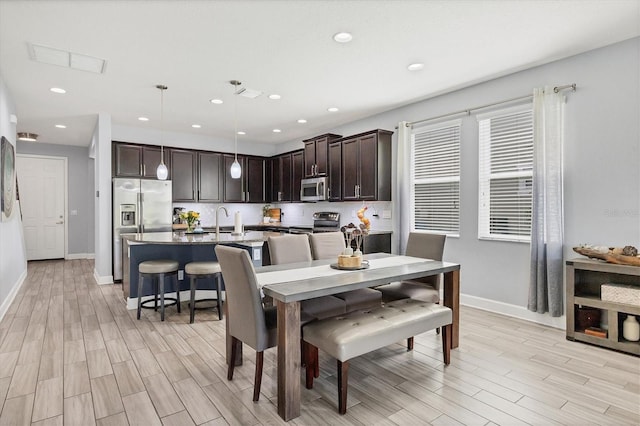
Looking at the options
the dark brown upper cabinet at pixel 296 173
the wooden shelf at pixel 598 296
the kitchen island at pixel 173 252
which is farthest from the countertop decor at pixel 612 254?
the dark brown upper cabinet at pixel 296 173

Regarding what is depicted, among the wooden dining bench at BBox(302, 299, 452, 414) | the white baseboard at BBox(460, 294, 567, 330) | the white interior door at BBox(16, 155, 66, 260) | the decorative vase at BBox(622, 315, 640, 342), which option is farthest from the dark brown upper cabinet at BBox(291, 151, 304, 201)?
the white interior door at BBox(16, 155, 66, 260)

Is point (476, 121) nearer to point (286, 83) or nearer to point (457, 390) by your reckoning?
point (286, 83)

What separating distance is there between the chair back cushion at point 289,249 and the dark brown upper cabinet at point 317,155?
278 cm

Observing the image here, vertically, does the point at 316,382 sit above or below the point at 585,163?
below

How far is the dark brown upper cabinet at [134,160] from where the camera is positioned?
19.5ft

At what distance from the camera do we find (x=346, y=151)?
555cm

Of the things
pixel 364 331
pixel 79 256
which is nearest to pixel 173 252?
pixel 364 331

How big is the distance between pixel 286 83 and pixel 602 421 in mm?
3912

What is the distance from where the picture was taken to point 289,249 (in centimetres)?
327

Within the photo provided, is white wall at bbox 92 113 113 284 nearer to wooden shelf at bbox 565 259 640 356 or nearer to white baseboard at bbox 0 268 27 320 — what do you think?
white baseboard at bbox 0 268 27 320

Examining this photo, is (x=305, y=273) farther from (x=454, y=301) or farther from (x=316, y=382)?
(x=454, y=301)

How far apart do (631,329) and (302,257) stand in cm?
280

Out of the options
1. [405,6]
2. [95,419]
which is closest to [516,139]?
[405,6]

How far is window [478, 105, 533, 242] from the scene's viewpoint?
151 inches
